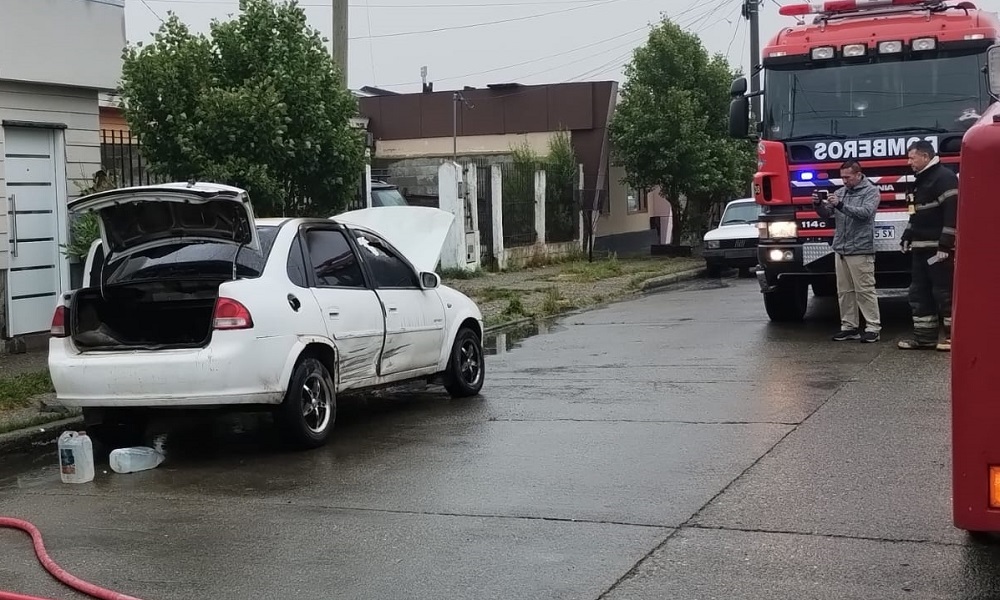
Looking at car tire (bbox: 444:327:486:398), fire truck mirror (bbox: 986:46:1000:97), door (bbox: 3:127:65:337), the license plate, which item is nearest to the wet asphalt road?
car tire (bbox: 444:327:486:398)

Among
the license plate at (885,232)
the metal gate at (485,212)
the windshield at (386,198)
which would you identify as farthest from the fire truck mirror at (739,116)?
the metal gate at (485,212)

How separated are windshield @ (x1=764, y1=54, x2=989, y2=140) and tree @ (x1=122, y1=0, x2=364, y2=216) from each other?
4.64 meters

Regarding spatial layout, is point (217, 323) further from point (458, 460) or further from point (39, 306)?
point (39, 306)

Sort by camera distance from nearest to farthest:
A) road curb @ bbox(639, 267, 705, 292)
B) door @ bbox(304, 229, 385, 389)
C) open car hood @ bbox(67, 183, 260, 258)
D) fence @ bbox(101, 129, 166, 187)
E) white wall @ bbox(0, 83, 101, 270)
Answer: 1. open car hood @ bbox(67, 183, 260, 258)
2. door @ bbox(304, 229, 385, 389)
3. white wall @ bbox(0, 83, 101, 270)
4. fence @ bbox(101, 129, 166, 187)
5. road curb @ bbox(639, 267, 705, 292)

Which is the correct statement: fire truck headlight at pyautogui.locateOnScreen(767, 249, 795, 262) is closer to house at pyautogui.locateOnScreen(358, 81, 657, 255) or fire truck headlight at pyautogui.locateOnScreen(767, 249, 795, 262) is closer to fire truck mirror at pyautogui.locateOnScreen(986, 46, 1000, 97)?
fire truck mirror at pyautogui.locateOnScreen(986, 46, 1000, 97)

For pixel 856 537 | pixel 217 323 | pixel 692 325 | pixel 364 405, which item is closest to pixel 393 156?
pixel 692 325

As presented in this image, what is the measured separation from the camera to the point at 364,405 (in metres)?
9.99

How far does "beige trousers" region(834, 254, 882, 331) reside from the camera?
1185cm

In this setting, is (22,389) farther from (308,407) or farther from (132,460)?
(308,407)

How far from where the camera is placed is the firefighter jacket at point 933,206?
35.1 ft

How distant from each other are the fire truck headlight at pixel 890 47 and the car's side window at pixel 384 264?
5.99 metres

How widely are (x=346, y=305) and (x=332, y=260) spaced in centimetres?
39

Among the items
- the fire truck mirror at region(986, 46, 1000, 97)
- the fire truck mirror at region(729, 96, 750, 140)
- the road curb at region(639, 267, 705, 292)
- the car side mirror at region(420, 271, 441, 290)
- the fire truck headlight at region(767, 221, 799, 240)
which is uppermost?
the fire truck mirror at region(729, 96, 750, 140)

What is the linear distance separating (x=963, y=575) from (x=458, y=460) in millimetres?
3395
